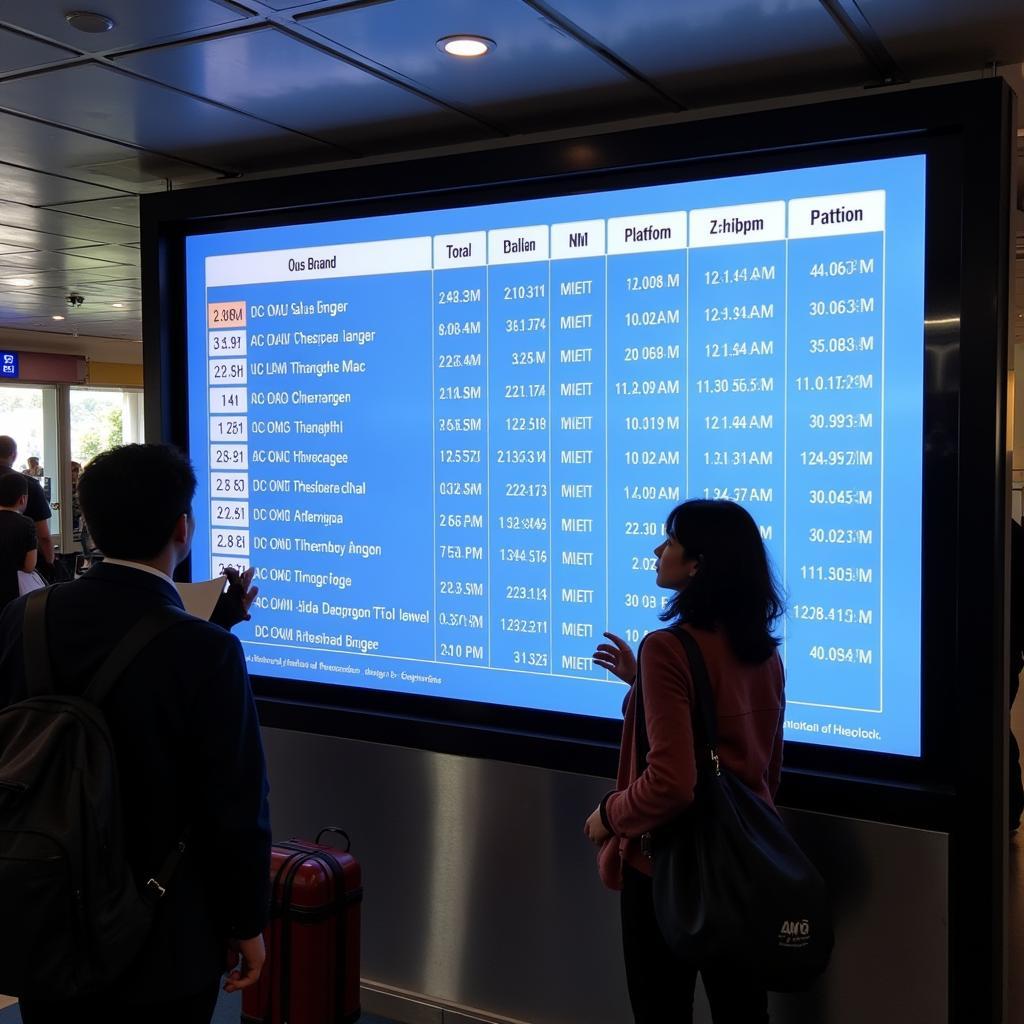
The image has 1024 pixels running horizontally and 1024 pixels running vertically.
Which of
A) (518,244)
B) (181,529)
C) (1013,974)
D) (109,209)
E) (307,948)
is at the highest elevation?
(109,209)

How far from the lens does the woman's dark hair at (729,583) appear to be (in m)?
1.83

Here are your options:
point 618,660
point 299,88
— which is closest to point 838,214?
point 618,660

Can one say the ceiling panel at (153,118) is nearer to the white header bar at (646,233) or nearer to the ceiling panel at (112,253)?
the white header bar at (646,233)

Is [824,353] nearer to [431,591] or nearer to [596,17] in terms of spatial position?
[596,17]

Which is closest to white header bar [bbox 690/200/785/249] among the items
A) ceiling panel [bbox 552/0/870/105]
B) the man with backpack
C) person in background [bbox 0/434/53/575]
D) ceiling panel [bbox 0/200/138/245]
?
ceiling panel [bbox 552/0/870/105]

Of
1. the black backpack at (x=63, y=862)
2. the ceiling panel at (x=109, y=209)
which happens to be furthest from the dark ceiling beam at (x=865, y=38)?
the ceiling panel at (x=109, y=209)

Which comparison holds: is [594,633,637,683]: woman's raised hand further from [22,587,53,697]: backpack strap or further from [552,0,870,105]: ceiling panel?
[552,0,870,105]: ceiling panel

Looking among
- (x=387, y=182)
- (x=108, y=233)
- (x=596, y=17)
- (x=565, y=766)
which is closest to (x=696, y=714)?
(x=565, y=766)

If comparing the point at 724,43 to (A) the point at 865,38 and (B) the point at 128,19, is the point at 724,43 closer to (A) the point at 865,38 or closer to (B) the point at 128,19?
(A) the point at 865,38

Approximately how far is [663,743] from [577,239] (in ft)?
4.43

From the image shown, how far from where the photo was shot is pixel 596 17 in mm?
2092

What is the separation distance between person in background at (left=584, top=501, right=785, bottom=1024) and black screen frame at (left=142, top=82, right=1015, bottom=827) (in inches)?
17.9

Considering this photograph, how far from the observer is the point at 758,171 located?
2.38 m

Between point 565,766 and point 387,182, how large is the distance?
159 centimetres
